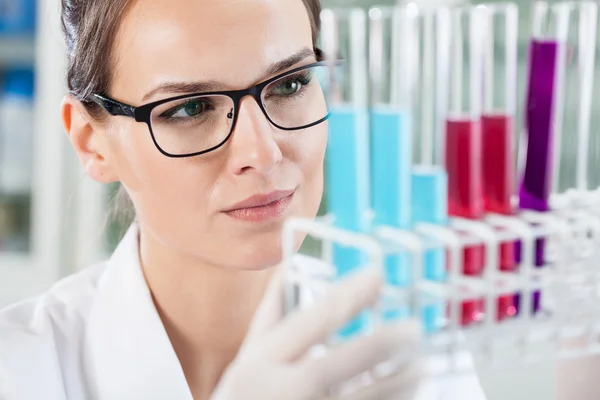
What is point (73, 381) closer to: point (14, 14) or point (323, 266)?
point (323, 266)

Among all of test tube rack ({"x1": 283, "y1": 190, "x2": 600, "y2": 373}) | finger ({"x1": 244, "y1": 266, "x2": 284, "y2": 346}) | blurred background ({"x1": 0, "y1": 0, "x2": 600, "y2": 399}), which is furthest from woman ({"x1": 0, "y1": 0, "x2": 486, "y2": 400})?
blurred background ({"x1": 0, "y1": 0, "x2": 600, "y2": 399})

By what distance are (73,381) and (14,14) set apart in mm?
1508

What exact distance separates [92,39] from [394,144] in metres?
0.52

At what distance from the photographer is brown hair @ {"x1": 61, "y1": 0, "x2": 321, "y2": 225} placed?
106 cm

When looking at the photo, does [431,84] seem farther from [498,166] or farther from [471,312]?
[471,312]

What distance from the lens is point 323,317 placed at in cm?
72

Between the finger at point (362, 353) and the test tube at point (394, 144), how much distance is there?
45mm

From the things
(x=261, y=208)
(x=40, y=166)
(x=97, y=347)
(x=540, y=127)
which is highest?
(x=540, y=127)

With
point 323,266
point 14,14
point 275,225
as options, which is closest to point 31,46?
point 14,14

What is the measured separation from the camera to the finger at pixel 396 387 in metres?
0.71

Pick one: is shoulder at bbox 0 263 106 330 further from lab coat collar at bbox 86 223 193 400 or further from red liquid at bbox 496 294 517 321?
red liquid at bbox 496 294 517 321

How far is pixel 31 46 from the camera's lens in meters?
2.38

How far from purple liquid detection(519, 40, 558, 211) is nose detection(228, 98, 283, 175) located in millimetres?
275

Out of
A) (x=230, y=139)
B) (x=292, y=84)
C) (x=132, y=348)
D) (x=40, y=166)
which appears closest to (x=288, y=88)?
(x=292, y=84)
